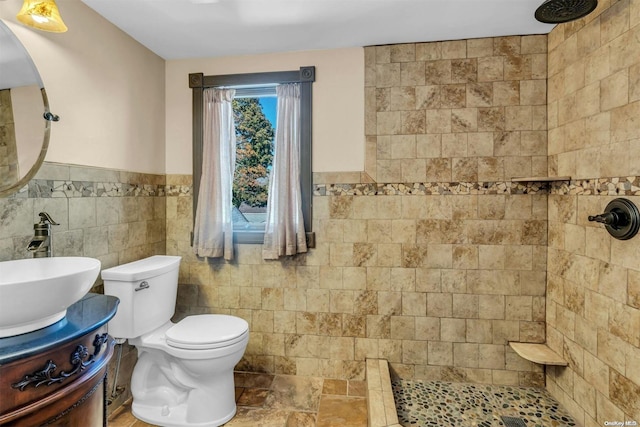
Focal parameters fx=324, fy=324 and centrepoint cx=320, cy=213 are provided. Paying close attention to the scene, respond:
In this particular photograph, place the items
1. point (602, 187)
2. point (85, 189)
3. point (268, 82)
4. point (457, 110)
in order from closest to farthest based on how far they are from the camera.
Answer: point (602, 187), point (85, 189), point (457, 110), point (268, 82)

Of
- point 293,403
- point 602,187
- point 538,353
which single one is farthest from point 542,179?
point 293,403

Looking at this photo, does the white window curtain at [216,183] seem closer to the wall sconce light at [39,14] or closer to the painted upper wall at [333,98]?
the painted upper wall at [333,98]

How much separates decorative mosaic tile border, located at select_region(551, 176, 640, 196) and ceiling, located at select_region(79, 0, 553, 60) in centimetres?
101

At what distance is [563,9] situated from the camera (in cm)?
153

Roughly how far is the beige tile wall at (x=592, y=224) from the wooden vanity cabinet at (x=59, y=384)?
2.25 meters

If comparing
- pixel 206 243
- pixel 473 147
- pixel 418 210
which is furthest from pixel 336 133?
pixel 206 243

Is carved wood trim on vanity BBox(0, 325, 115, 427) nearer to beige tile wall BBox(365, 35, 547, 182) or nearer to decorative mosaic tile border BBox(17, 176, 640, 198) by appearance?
decorative mosaic tile border BBox(17, 176, 640, 198)

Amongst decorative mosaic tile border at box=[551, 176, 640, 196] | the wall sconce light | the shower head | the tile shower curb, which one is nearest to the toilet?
the tile shower curb

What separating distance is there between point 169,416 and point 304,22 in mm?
2475

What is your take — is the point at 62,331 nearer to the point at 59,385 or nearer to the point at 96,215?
the point at 59,385

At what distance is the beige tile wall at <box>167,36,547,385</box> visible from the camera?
217 centimetres

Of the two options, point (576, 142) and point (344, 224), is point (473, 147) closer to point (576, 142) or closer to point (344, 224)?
point (576, 142)

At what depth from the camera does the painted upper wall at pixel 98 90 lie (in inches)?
62.5

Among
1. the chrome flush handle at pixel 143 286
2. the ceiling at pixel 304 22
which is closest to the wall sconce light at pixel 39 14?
the ceiling at pixel 304 22
